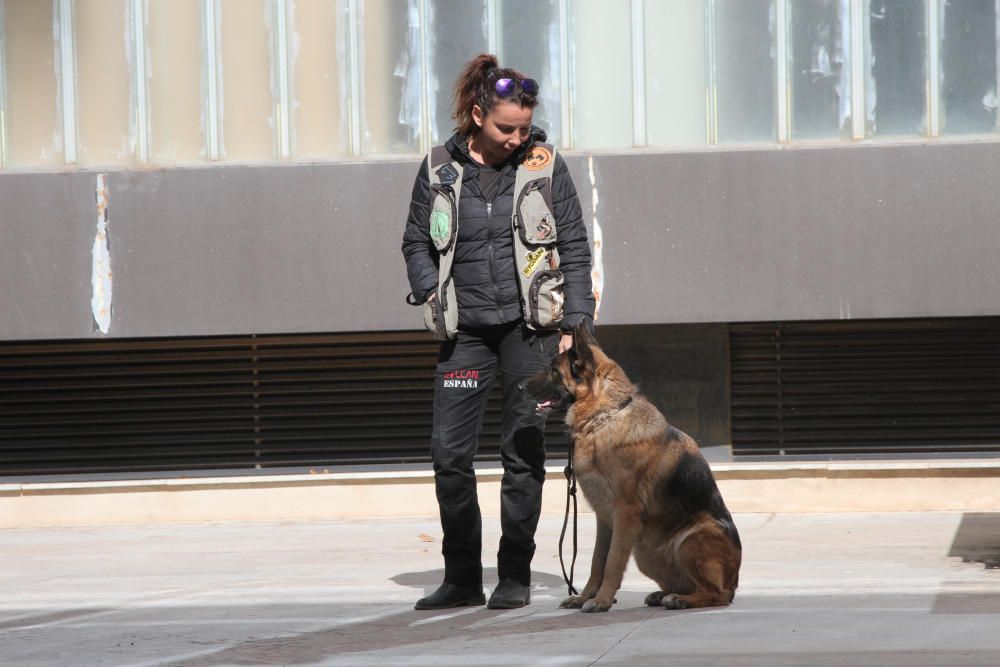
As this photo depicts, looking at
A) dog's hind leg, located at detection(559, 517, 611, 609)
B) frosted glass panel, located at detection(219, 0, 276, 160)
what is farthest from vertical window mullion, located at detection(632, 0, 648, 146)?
dog's hind leg, located at detection(559, 517, 611, 609)

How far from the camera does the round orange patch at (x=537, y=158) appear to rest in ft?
20.9

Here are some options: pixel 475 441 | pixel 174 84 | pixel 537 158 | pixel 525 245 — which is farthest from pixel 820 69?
pixel 475 441

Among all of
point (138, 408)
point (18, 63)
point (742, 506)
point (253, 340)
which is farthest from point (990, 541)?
point (18, 63)

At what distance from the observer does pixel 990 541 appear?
27.7 feet

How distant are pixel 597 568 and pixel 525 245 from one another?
1537 mm

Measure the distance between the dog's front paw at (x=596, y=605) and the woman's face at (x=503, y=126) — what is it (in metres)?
2.13

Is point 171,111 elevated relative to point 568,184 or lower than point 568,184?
elevated

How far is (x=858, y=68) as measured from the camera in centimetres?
1087

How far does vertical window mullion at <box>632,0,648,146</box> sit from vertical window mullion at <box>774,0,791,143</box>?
1074mm

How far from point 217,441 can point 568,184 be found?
20.4 feet

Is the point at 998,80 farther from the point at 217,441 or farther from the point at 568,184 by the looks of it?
the point at 217,441

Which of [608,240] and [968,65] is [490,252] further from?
[968,65]

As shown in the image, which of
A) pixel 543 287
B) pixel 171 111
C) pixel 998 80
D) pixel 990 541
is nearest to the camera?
pixel 543 287

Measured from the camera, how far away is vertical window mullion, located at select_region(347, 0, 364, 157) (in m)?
11.3
